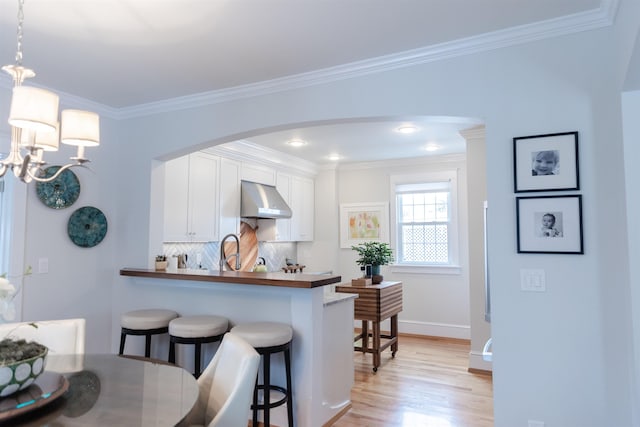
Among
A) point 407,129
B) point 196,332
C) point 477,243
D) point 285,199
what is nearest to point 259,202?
point 285,199

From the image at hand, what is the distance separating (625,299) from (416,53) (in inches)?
70.2

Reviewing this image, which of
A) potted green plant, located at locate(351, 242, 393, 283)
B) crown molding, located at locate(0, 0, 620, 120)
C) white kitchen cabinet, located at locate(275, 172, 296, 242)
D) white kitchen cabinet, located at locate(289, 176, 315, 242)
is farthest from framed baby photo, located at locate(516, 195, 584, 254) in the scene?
white kitchen cabinet, located at locate(289, 176, 315, 242)

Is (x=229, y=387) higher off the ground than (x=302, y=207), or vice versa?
(x=302, y=207)

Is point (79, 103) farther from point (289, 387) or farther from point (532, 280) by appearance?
point (532, 280)

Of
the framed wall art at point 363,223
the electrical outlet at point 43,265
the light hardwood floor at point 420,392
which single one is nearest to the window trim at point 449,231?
the framed wall art at point 363,223

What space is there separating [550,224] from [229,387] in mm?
1824

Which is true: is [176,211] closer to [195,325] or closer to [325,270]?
[195,325]

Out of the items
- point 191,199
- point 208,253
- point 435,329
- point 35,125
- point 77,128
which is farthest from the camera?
point 435,329

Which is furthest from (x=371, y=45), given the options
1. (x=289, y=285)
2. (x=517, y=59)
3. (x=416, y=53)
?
(x=289, y=285)

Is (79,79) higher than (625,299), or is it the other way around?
(79,79)

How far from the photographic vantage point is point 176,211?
4.23 metres

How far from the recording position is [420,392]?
3.72 meters

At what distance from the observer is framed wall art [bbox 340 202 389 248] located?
6.23m

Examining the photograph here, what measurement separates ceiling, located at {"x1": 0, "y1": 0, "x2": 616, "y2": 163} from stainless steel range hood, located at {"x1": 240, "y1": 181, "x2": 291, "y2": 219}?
72.1 inches
